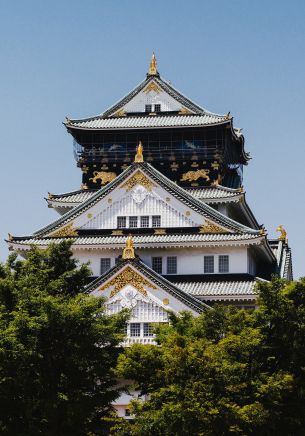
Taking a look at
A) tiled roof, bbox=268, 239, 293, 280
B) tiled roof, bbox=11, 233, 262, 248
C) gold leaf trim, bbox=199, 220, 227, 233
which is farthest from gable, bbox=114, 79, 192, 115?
gold leaf trim, bbox=199, 220, 227, 233

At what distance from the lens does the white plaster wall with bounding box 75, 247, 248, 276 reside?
2236 inches

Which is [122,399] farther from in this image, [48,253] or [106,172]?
[106,172]

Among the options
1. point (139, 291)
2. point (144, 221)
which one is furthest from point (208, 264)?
point (139, 291)

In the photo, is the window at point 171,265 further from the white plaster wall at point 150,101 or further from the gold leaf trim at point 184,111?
the white plaster wall at point 150,101

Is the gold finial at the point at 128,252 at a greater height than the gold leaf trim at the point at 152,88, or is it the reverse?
the gold leaf trim at the point at 152,88

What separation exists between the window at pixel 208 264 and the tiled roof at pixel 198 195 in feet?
18.9

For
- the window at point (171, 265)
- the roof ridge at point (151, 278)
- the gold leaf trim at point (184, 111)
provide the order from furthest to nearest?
the gold leaf trim at point (184, 111)
the window at point (171, 265)
the roof ridge at point (151, 278)

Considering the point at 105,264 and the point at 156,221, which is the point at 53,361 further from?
the point at 156,221

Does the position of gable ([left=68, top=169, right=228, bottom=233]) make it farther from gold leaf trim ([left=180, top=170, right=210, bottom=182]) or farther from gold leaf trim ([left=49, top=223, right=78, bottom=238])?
gold leaf trim ([left=180, top=170, right=210, bottom=182])

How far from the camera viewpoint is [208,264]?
188 feet

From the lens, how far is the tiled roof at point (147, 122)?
65.4m

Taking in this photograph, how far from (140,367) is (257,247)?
19.5 metres

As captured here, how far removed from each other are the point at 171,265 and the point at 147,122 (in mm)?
12751

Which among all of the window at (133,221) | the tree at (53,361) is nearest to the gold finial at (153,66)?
the window at (133,221)
